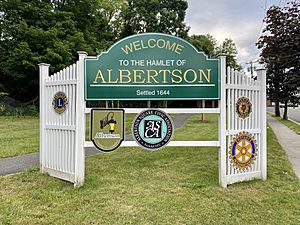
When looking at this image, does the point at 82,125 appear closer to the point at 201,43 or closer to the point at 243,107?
the point at 243,107

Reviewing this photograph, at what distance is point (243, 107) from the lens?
4.77 metres

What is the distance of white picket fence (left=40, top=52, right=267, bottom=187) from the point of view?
457 cm

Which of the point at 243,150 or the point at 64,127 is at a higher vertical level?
the point at 64,127

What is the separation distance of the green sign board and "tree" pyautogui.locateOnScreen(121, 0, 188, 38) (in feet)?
82.9

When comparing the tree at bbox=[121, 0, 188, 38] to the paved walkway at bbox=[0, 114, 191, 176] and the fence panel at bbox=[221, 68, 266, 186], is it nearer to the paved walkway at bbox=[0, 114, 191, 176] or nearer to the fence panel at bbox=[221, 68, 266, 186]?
the paved walkway at bbox=[0, 114, 191, 176]

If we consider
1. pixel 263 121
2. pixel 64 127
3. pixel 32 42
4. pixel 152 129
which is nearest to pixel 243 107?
pixel 263 121

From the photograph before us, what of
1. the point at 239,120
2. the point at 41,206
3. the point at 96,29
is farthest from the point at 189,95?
the point at 96,29

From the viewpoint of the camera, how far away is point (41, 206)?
3805mm

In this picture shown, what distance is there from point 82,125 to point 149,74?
1.33 m

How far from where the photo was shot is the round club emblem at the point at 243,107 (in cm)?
472

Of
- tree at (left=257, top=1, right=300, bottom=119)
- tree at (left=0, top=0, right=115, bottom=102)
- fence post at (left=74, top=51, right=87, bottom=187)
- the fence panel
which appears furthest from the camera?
tree at (left=0, top=0, right=115, bottom=102)

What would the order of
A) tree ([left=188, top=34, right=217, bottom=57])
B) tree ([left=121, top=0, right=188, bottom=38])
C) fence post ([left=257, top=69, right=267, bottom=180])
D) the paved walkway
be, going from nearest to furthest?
fence post ([left=257, top=69, right=267, bottom=180])
the paved walkway
tree ([left=121, top=0, right=188, bottom=38])
tree ([left=188, top=34, right=217, bottom=57])

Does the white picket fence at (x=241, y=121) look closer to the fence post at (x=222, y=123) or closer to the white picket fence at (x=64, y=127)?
the fence post at (x=222, y=123)

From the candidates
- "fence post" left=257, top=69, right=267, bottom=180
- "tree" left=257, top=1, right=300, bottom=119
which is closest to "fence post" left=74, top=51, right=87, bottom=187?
"fence post" left=257, top=69, right=267, bottom=180
